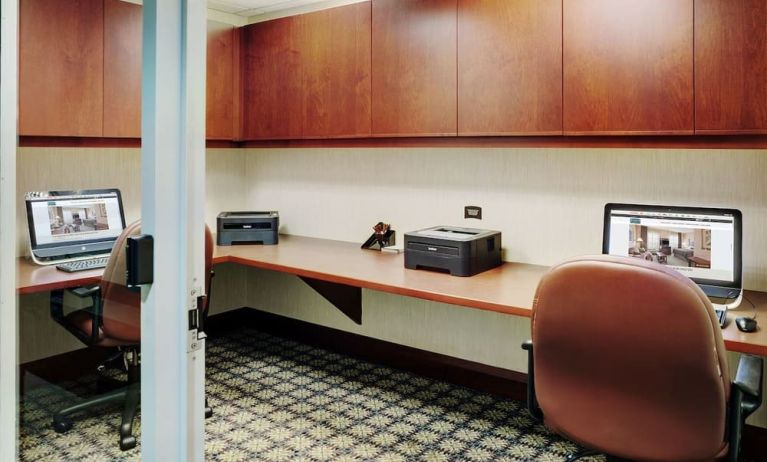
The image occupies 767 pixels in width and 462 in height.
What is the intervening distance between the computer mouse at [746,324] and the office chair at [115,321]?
1485 mm

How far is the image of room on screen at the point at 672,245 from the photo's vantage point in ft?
7.30

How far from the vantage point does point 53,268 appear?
1.49 m

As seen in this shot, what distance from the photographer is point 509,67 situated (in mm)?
2496

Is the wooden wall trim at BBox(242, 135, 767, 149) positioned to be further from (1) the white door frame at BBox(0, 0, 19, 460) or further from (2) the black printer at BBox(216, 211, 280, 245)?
(1) the white door frame at BBox(0, 0, 19, 460)

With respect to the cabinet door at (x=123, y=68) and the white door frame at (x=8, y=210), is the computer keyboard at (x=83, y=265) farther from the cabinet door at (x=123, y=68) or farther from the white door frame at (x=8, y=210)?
the white door frame at (x=8, y=210)

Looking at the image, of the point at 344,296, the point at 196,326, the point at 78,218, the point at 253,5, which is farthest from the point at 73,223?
the point at 253,5

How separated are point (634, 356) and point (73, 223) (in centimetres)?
180

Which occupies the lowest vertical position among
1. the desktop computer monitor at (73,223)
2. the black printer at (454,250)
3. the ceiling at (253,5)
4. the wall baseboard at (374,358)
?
the wall baseboard at (374,358)

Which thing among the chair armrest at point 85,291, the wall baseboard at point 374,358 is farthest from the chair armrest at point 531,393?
the chair armrest at point 85,291

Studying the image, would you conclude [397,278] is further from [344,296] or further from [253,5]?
[253,5]

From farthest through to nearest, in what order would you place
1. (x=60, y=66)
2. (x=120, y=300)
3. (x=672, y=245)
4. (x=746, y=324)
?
1. (x=672, y=245)
2. (x=746, y=324)
3. (x=60, y=66)
4. (x=120, y=300)

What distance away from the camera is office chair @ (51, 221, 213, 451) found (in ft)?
4.51

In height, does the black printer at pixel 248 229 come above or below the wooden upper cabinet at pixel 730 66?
below

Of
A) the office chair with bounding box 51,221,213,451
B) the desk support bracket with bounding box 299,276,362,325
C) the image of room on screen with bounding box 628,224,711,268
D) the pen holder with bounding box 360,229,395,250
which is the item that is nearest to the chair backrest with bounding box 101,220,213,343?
the office chair with bounding box 51,221,213,451
